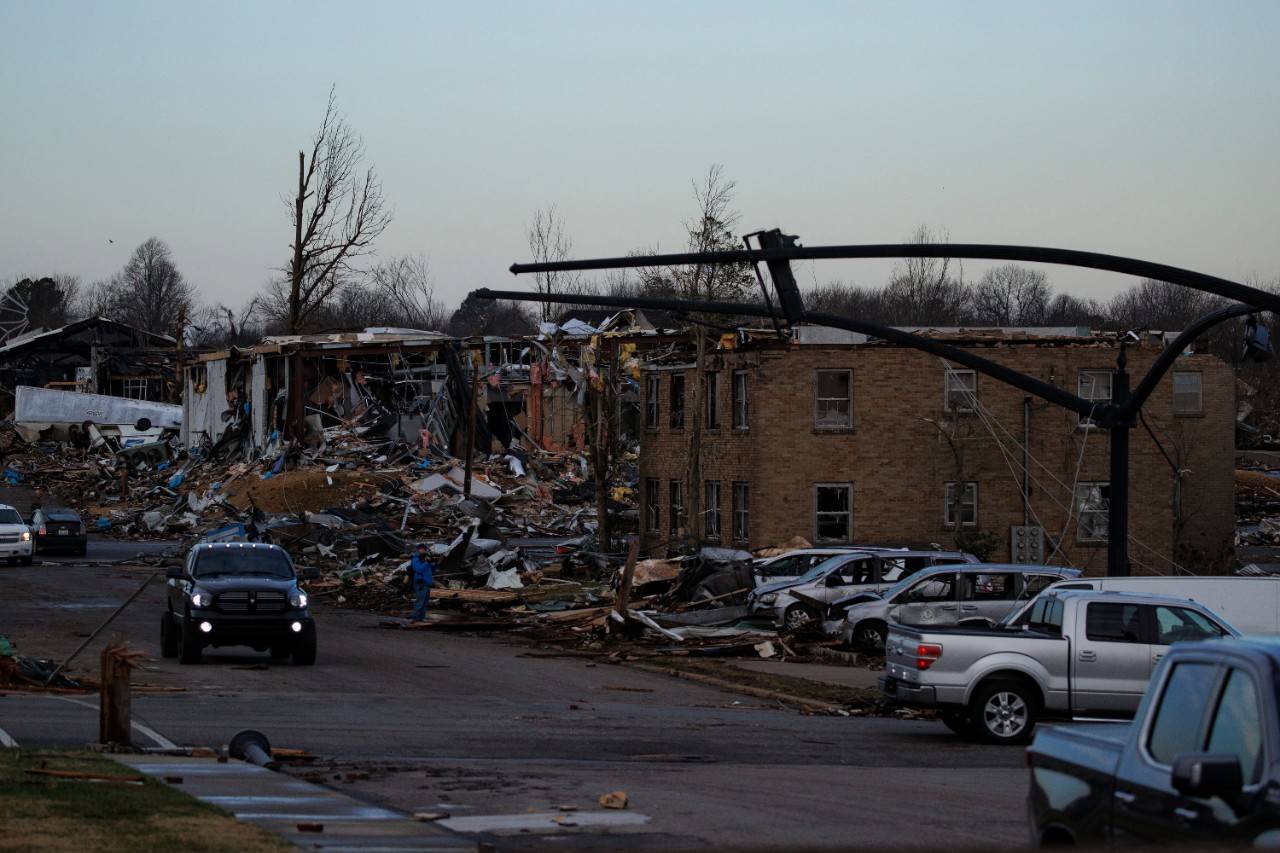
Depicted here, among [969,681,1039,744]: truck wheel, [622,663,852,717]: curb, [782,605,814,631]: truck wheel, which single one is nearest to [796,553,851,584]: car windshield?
[782,605,814,631]: truck wheel

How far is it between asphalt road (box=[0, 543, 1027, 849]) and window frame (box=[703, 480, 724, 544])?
15.8 metres

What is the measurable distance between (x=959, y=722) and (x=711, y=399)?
85.9 feet

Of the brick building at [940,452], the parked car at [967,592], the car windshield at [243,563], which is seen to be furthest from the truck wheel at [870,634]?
the brick building at [940,452]

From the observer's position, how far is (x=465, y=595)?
36.8m

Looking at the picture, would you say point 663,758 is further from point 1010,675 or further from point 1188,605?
point 1188,605

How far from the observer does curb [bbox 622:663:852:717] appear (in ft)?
68.4

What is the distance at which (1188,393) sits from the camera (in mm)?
42719

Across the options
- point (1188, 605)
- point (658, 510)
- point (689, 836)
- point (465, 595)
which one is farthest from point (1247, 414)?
point (689, 836)

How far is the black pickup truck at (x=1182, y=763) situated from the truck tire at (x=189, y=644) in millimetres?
17927

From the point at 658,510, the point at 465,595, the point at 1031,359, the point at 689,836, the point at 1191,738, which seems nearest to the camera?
the point at 1191,738

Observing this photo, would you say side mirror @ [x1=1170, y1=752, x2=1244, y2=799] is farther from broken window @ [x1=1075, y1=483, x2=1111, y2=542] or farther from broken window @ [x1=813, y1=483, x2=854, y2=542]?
broken window @ [x1=1075, y1=483, x2=1111, y2=542]

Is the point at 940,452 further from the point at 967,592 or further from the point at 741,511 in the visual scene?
the point at 967,592

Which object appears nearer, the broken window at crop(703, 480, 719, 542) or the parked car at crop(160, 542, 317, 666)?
the parked car at crop(160, 542, 317, 666)

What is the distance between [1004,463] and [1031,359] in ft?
9.26
